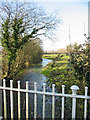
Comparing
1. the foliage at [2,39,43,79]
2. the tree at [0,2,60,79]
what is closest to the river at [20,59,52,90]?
the foliage at [2,39,43,79]

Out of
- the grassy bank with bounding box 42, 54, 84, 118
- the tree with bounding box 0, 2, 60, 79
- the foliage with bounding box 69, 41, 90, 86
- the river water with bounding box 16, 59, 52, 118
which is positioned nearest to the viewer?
the foliage with bounding box 69, 41, 90, 86

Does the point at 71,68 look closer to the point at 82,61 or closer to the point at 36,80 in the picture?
the point at 82,61

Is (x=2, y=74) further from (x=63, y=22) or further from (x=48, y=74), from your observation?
(x=63, y=22)

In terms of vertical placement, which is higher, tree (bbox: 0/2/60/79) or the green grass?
tree (bbox: 0/2/60/79)

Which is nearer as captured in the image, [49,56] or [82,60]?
[82,60]

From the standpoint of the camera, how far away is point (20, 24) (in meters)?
2.20

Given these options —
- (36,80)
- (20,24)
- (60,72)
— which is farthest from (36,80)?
(20,24)

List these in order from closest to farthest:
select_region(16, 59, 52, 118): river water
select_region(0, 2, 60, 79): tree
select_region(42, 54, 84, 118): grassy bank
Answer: select_region(42, 54, 84, 118): grassy bank, select_region(16, 59, 52, 118): river water, select_region(0, 2, 60, 79): tree

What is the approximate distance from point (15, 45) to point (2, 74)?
631 mm

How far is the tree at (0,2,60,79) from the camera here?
2.12m

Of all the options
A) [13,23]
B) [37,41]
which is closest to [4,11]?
[13,23]

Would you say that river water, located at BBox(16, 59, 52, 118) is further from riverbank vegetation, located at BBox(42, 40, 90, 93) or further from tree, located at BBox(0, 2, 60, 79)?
tree, located at BBox(0, 2, 60, 79)

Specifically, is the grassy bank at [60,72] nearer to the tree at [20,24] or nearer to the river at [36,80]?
the river at [36,80]

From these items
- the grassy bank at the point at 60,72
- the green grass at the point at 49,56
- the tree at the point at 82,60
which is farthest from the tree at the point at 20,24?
the tree at the point at 82,60
